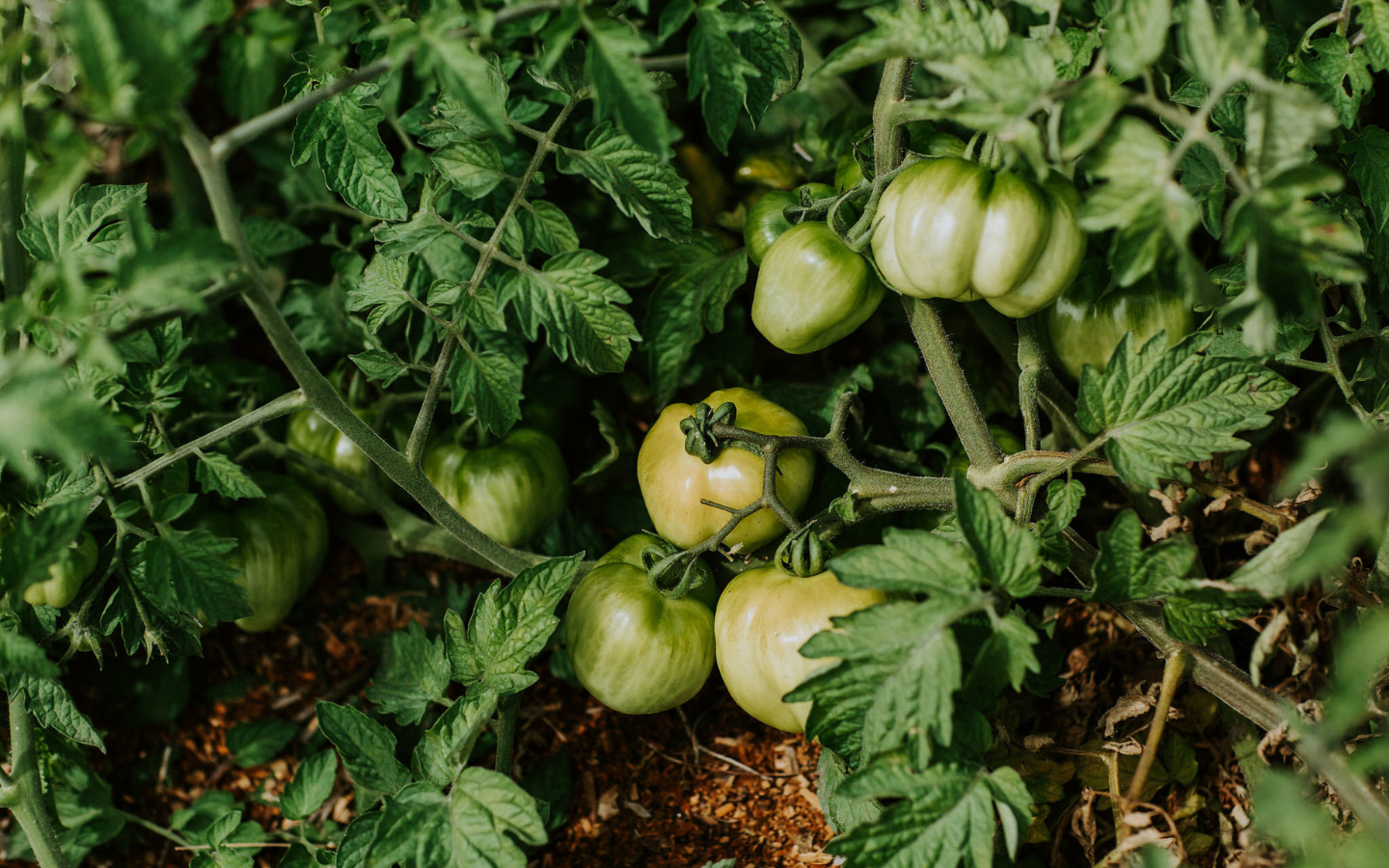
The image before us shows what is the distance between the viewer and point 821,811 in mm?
1158

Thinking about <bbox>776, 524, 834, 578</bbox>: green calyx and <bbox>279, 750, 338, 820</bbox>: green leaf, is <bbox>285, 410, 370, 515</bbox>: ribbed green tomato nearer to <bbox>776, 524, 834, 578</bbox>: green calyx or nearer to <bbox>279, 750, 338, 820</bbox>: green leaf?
<bbox>279, 750, 338, 820</bbox>: green leaf

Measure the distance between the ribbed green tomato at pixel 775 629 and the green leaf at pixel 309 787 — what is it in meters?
0.50

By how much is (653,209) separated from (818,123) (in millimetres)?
351

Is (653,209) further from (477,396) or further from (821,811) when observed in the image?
(821,811)

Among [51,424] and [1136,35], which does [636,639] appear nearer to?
[51,424]

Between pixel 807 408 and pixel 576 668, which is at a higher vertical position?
pixel 807 408

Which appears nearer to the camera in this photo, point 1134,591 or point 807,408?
point 1134,591

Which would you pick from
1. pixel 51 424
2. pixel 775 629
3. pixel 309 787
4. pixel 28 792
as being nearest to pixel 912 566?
pixel 775 629

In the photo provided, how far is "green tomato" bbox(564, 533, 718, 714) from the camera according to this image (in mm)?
1030

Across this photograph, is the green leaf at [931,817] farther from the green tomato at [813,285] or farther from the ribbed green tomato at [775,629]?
the green tomato at [813,285]

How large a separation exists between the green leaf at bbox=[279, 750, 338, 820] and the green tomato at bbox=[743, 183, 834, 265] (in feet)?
2.57

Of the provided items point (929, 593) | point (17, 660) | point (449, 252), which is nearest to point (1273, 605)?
point (929, 593)

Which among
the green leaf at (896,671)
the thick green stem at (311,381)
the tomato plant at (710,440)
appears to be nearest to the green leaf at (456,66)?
the tomato plant at (710,440)

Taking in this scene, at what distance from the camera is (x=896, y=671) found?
766 mm
